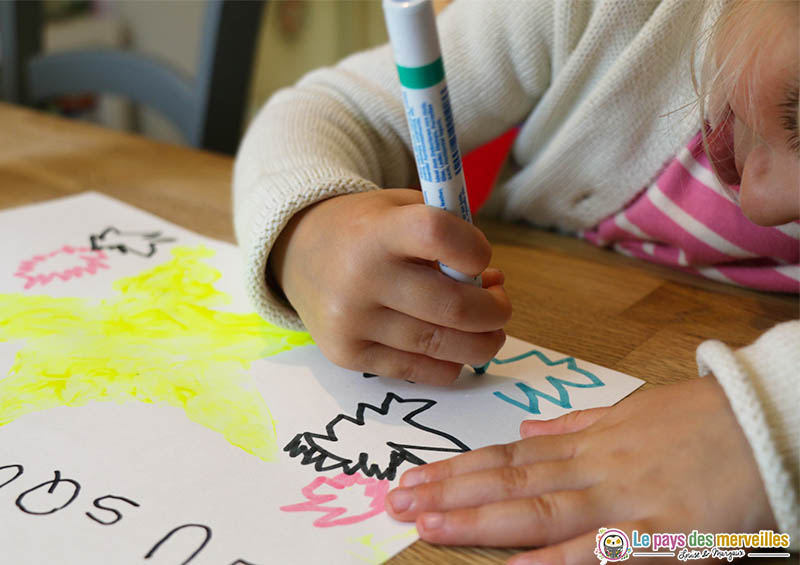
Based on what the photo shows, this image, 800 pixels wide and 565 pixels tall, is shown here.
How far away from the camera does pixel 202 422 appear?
343 mm

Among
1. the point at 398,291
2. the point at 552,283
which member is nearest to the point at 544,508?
the point at 398,291

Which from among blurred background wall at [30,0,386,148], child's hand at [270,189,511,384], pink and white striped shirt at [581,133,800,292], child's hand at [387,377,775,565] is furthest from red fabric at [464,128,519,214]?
blurred background wall at [30,0,386,148]

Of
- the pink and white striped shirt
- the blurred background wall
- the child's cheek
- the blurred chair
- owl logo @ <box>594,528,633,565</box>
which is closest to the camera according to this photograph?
owl logo @ <box>594,528,633,565</box>

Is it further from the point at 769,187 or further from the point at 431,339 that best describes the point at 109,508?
the point at 769,187

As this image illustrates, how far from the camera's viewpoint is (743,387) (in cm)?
27

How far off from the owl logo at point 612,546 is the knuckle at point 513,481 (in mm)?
34

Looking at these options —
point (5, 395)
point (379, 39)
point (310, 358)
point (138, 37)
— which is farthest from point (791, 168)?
point (138, 37)

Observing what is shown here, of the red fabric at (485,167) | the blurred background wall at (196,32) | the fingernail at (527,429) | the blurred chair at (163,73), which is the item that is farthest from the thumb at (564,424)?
the blurred background wall at (196,32)

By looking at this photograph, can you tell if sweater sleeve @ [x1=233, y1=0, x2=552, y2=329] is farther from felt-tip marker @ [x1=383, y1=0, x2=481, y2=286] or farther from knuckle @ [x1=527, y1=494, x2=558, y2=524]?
knuckle @ [x1=527, y1=494, x2=558, y2=524]

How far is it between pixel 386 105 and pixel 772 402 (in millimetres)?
369

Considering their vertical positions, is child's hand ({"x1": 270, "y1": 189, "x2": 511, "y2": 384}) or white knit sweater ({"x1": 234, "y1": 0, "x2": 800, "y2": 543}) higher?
white knit sweater ({"x1": 234, "y1": 0, "x2": 800, "y2": 543})

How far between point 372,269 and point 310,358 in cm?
8

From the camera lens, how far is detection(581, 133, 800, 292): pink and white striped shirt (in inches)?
18.7

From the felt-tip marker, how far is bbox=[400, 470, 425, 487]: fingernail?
0.11 metres
